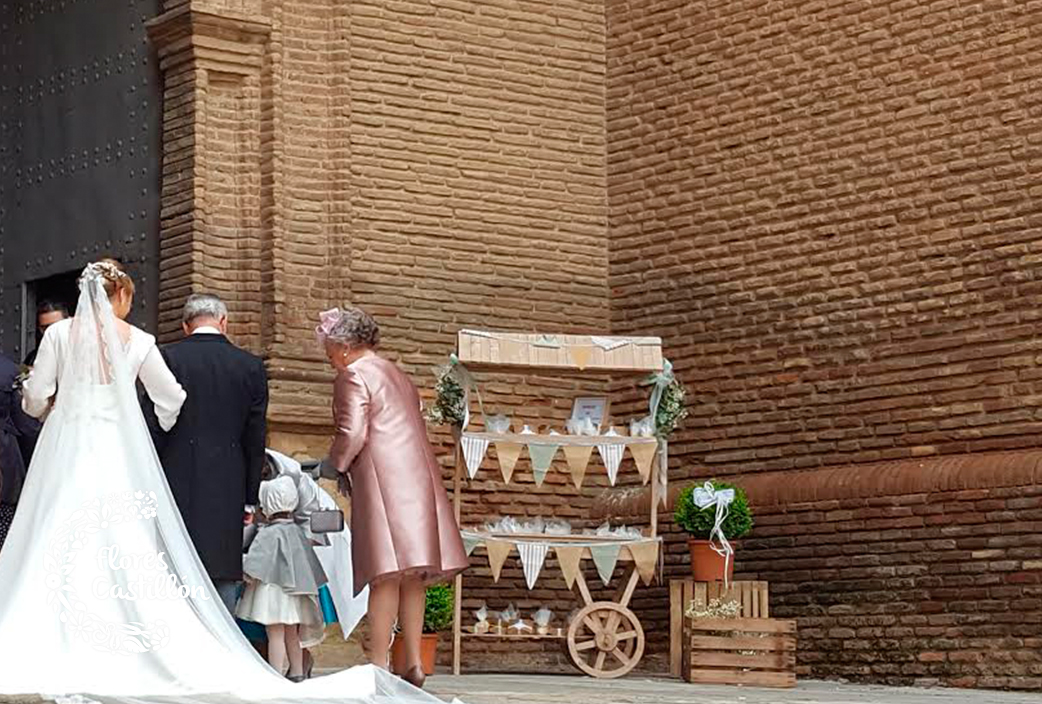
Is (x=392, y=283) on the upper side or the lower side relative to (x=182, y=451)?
upper

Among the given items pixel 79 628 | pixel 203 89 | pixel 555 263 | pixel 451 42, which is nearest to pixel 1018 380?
pixel 555 263

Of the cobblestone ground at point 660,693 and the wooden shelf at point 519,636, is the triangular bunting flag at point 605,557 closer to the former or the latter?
the wooden shelf at point 519,636

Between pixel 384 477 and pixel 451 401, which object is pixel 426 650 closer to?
pixel 451 401

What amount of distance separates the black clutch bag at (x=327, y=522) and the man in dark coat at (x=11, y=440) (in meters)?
1.23

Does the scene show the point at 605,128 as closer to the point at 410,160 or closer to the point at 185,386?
the point at 410,160

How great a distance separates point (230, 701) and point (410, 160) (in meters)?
6.22

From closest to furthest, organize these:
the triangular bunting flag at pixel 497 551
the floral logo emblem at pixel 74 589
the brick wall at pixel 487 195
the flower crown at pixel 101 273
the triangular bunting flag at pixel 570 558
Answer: the floral logo emblem at pixel 74 589, the flower crown at pixel 101 273, the triangular bunting flag at pixel 497 551, the triangular bunting flag at pixel 570 558, the brick wall at pixel 487 195

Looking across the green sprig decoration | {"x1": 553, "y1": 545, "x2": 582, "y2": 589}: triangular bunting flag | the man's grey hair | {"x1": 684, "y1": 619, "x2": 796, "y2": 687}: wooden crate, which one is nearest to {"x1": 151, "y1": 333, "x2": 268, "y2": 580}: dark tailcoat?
the man's grey hair

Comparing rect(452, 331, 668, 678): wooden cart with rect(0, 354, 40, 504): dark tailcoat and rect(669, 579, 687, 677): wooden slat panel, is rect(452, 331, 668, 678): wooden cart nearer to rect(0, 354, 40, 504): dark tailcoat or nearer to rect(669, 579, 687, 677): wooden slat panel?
rect(669, 579, 687, 677): wooden slat panel

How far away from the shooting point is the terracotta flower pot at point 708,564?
1134cm

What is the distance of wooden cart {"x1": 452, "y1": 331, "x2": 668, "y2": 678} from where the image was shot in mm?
11203

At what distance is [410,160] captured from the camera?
12930 millimetres

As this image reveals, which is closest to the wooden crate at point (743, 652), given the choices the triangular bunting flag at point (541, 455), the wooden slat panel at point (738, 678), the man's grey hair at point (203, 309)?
the wooden slat panel at point (738, 678)

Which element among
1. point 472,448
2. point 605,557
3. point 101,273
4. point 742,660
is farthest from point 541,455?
point 101,273
